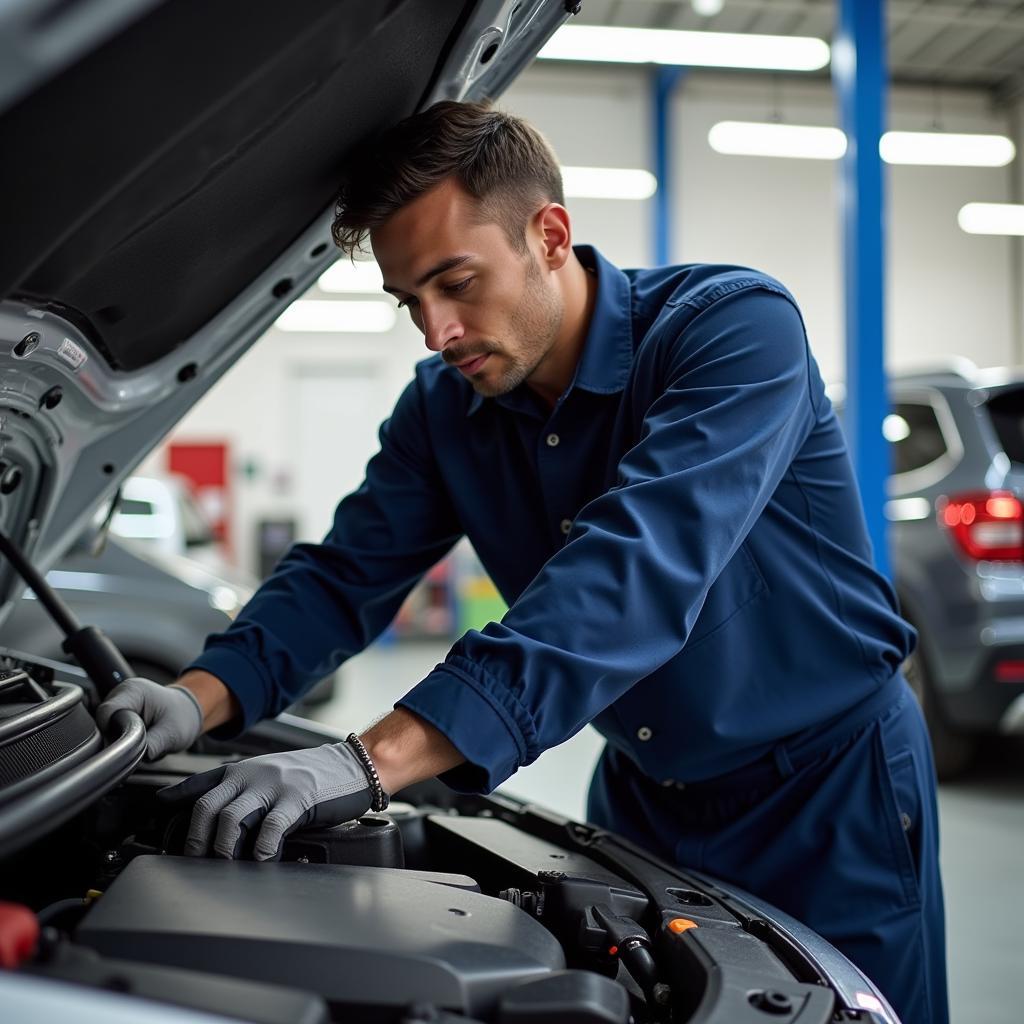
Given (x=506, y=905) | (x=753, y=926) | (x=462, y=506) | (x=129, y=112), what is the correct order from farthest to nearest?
1. (x=462, y=506)
2. (x=753, y=926)
3. (x=506, y=905)
4. (x=129, y=112)

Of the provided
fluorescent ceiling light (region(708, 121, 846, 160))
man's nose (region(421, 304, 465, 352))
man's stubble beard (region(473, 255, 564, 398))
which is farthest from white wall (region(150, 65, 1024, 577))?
man's nose (region(421, 304, 465, 352))

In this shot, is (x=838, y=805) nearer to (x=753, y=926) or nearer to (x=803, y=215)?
(x=753, y=926)

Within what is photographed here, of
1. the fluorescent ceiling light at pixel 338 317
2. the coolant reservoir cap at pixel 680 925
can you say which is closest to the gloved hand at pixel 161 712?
the coolant reservoir cap at pixel 680 925

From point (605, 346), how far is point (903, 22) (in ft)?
29.2

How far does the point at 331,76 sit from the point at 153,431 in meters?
0.69

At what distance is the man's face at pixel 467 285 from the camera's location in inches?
47.6

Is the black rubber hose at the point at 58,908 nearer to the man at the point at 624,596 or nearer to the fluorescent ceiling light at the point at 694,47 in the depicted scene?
the man at the point at 624,596

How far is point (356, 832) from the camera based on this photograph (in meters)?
1.05

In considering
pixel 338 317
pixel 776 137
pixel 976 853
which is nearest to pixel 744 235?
pixel 776 137

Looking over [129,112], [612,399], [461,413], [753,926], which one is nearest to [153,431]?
[461,413]

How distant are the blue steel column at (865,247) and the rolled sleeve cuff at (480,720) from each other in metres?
3.01

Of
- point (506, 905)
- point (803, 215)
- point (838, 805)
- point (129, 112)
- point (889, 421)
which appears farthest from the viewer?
point (803, 215)

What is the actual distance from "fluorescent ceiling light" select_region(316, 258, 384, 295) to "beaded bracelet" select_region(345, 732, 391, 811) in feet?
28.1

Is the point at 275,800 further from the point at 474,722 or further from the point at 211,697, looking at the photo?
the point at 211,697
